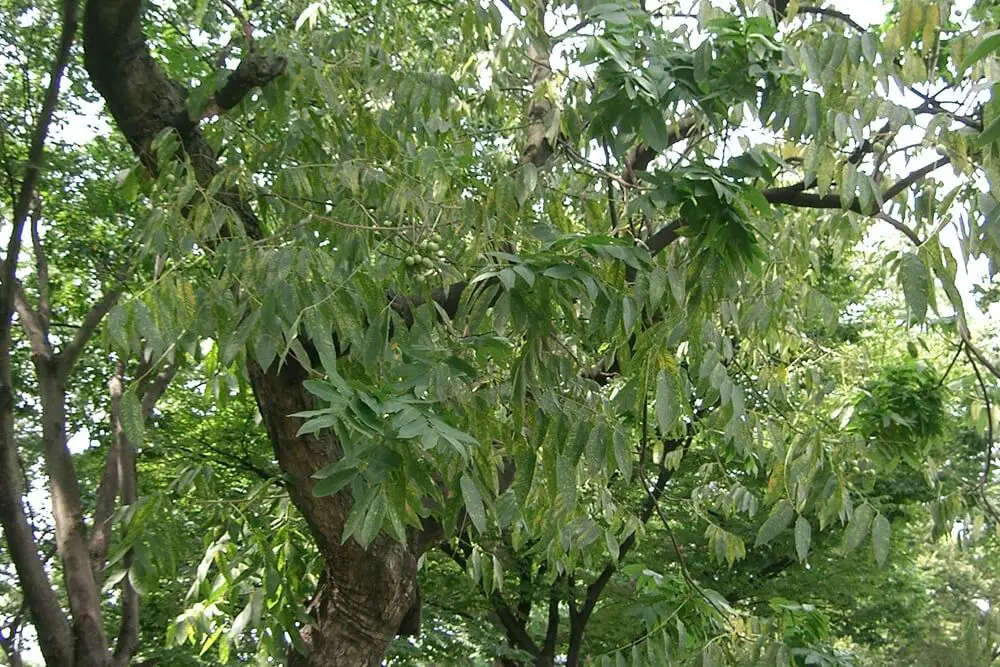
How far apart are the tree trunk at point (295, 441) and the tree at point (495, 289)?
0.5 inches

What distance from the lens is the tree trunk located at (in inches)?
152

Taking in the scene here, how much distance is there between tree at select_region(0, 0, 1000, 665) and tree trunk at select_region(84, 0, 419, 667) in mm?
12

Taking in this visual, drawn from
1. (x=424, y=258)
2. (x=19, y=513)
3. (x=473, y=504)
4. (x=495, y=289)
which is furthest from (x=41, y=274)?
(x=473, y=504)

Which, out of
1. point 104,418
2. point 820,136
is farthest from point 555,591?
point 820,136

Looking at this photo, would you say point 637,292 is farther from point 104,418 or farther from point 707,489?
point 104,418

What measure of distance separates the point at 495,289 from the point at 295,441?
1.64 metres

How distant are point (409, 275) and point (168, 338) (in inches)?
34.6

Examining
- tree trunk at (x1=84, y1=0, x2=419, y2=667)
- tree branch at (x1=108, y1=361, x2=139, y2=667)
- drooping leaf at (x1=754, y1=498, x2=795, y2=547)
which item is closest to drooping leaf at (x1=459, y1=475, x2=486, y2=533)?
drooping leaf at (x1=754, y1=498, x2=795, y2=547)

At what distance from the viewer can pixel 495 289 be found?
2.56 meters

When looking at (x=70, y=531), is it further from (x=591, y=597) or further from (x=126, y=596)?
(x=591, y=597)

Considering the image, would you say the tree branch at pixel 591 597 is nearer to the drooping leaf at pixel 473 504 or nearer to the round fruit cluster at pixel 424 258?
the round fruit cluster at pixel 424 258

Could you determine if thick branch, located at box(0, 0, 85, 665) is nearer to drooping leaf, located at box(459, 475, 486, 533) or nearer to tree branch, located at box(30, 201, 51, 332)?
tree branch, located at box(30, 201, 51, 332)

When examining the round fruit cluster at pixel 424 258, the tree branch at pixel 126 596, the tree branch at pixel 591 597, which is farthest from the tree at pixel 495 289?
the tree branch at pixel 591 597

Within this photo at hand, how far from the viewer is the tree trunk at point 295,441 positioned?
3863mm
